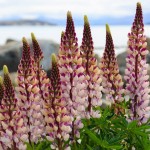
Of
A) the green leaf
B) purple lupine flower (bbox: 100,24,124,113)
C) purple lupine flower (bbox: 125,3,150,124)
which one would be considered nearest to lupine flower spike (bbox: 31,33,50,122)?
the green leaf

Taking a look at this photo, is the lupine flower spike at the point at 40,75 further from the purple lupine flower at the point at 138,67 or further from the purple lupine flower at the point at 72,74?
the purple lupine flower at the point at 138,67

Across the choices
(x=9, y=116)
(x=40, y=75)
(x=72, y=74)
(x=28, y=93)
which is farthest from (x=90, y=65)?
(x=9, y=116)

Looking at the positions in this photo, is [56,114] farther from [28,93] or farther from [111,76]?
[111,76]

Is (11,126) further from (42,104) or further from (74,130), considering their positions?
(74,130)

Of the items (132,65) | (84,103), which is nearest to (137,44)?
(132,65)

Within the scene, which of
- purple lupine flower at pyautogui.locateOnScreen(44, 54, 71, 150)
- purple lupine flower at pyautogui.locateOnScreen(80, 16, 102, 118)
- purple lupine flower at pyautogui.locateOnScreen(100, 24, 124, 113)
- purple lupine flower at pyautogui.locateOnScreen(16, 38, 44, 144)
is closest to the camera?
purple lupine flower at pyautogui.locateOnScreen(44, 54, 71, 150)

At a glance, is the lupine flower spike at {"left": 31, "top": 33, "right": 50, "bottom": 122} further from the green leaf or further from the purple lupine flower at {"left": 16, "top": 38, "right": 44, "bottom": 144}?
the green leaf
